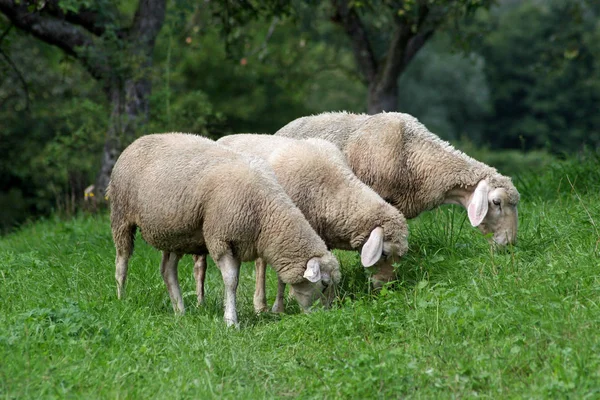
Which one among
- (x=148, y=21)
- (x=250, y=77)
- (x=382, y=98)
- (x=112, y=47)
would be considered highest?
(x=148, y=21)

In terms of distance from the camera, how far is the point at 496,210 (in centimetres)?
740

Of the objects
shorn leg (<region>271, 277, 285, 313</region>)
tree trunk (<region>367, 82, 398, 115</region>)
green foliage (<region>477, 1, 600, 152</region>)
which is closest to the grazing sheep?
shorn leg (<region>271, 277, 285, 313</region>)

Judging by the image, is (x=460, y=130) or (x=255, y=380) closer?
(x=255, y=380)

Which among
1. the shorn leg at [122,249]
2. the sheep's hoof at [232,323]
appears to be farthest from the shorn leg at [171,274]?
the sheep's hoof at [232,323]

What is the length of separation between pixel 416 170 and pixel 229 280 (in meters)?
2.34

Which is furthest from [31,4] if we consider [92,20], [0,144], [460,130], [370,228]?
[460,130]

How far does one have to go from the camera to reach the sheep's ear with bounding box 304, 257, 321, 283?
6109mm

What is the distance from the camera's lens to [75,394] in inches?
176

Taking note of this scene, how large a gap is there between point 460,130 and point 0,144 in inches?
1314

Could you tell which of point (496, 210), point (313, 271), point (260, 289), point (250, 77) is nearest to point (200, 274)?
point (260, 289)

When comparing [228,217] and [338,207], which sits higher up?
[228,217]

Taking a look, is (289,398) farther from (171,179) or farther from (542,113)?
(542,113)

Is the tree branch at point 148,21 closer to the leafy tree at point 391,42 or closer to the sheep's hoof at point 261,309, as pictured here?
the leafy tree at point 391,42

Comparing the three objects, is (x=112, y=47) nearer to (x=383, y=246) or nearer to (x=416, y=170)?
(x=416, y=170)
